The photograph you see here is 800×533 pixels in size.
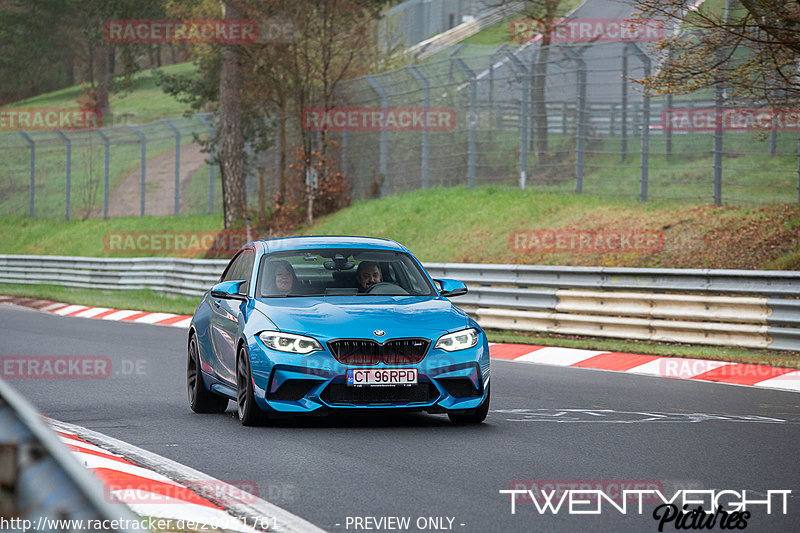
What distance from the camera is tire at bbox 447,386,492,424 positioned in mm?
8820

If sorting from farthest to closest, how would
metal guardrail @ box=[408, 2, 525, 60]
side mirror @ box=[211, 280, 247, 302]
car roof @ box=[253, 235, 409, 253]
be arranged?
metal guardrail @ box=[408, 2, 525, 60]
car roof @ box=[253, 235, 409, 253]
side mirror @ box=[211, 280, 247, 302]

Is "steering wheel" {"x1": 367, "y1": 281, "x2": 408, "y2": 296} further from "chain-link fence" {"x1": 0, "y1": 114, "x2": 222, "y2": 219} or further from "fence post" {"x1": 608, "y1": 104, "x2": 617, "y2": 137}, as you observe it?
"chain-link fence" {"x1": 0, "y1": 114, "x2": 222, "y2": 219}

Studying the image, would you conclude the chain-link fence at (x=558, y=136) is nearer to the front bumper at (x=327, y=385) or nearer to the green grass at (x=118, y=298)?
the green grass at (x=118, y=298)

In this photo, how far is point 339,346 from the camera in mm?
8375

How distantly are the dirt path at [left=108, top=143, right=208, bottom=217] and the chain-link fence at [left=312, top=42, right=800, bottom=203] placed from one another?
14970 mm

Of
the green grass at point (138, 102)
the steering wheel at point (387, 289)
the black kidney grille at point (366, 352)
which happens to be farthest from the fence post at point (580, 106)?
→ the green grass at point (138, 102)

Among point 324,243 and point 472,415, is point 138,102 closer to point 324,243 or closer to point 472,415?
point 324,243

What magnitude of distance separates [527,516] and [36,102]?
96.1 m

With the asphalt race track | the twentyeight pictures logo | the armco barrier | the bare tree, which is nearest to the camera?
the asphalt race track

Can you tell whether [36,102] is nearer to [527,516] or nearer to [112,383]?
[112,383]

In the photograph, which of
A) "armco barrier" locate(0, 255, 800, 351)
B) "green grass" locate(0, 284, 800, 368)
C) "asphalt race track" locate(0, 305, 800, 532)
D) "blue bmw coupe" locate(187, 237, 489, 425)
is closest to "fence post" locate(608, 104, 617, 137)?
"armco barrier" locate(0, 255, 800, 351)

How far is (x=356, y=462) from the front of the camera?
708 cm

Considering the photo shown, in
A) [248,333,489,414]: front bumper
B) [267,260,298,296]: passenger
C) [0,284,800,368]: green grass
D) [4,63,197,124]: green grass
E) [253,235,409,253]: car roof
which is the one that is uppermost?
[4,63,197,124]: green grass

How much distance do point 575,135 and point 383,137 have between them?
7491 mm
